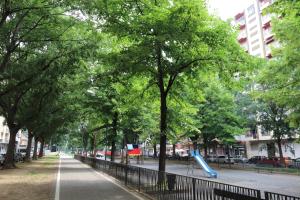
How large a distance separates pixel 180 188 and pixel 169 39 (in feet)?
17.1

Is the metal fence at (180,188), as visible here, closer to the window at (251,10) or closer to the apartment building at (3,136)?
the window at (251,10)

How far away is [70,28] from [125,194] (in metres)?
9.98

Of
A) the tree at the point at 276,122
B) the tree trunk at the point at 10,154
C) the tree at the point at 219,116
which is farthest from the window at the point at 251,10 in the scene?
the tree trunk at the point at 10,154


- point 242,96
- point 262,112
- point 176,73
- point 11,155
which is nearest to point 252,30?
point 242,96

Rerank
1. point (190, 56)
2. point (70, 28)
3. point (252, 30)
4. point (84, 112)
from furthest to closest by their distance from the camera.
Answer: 1. point (252, 30)
2. point (84, 112)
3. point (70, 28)
4. point (190, 56)

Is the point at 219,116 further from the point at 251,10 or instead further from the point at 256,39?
the point at 251,10

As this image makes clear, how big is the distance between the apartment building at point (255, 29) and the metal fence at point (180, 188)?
1993 inches

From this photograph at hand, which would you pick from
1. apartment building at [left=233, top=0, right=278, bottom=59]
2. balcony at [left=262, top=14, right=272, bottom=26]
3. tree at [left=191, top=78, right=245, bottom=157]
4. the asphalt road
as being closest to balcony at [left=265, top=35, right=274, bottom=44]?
apartment building at [left=233, top=0, right=278, bottom=59]

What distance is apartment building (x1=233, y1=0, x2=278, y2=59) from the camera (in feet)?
201

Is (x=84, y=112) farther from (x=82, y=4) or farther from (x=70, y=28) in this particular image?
(x=82, y=4)

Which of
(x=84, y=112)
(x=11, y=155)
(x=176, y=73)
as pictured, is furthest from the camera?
(x=11, y=155)

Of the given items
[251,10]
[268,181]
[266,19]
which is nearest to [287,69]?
[268,181]

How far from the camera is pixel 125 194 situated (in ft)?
45.1

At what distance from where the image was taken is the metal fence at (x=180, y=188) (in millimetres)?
6938
